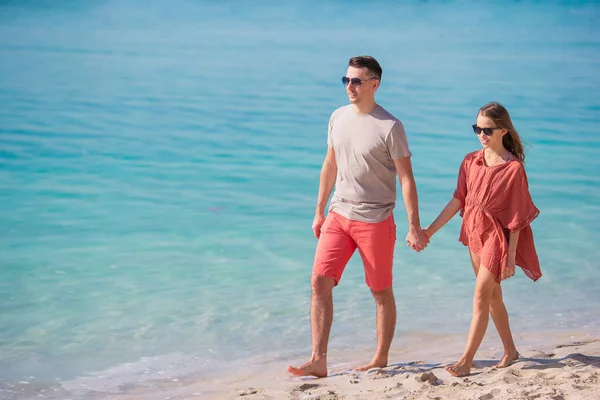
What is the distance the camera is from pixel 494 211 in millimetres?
4449

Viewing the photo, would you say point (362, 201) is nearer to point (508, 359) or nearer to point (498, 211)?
point (498, 211)

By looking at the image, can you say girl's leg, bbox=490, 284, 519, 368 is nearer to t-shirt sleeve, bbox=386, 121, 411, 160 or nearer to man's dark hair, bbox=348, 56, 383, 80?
t-shirt sleeve, bbox=386, 121, 411, 160

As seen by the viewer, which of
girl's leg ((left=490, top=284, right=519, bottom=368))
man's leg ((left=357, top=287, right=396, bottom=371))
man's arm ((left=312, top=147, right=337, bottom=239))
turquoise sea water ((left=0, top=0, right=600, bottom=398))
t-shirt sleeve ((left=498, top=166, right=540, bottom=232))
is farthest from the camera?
turquoise sea water ((left=0, top=0, right=600, bottom=398))

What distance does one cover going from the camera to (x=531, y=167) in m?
13.1

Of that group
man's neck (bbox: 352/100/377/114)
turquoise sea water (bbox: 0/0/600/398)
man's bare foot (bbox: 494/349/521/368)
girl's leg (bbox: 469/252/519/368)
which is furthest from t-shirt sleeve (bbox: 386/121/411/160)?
turquoise sea water (bbox: 0/0/600/398)

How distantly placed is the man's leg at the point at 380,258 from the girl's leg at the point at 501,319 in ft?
1.33

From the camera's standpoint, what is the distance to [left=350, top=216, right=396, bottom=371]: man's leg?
15.3 feet

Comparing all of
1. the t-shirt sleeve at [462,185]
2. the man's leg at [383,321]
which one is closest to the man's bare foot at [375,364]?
the man's leg at [383,321]

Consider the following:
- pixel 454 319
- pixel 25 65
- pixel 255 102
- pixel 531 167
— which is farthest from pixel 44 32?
pixel 454 319

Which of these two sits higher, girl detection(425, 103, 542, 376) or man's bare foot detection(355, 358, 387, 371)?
girl detection(425, 103, 542, 376)

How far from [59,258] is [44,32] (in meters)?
21.4

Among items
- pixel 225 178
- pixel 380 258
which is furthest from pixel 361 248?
pixel 225 178

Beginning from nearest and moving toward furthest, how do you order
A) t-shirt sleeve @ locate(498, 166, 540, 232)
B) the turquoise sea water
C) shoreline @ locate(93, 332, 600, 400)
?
shoreline @ locate(93, 332, 600, 400) < t-shirt sleeve @ locate(498, 166, 540, 232) < the turquoise sea water

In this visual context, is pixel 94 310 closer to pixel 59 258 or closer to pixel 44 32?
pixel 59 258
